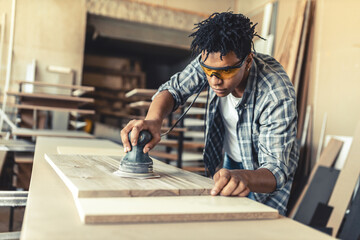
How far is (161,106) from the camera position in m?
1.88

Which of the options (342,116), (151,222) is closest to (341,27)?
(342,116)

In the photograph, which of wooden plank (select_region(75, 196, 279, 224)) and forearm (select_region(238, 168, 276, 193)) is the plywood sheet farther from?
forearm (select_region(238, 168, 276, 193))

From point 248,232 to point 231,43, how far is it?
865mm

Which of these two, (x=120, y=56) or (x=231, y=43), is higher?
(x=120, y=56)

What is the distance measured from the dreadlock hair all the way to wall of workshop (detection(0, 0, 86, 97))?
583 centimetres

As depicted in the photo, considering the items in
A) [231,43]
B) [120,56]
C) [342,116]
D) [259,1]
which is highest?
[259,1]

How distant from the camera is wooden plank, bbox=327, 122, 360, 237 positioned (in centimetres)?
359

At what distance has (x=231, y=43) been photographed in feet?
4.86

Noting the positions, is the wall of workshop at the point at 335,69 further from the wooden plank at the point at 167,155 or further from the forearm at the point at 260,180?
the forearm at the point at 260,180

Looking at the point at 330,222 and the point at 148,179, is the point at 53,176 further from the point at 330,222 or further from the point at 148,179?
the point at 330,222

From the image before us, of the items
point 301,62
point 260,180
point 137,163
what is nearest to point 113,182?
point 137,163

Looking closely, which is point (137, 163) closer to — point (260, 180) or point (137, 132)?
point (137, 132)

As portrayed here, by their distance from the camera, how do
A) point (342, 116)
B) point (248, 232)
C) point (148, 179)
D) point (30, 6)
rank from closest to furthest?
point (248, 232)
point (148, 179)
point (342, 116)
point (30, 6)

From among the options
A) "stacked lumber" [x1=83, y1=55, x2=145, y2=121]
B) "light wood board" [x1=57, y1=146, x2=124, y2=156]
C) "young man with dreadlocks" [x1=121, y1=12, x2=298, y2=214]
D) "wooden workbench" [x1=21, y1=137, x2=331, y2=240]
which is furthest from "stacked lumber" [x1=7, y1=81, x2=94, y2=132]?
"stacked lumber" [x1=83, y1=55, x2=145, y2=121]
